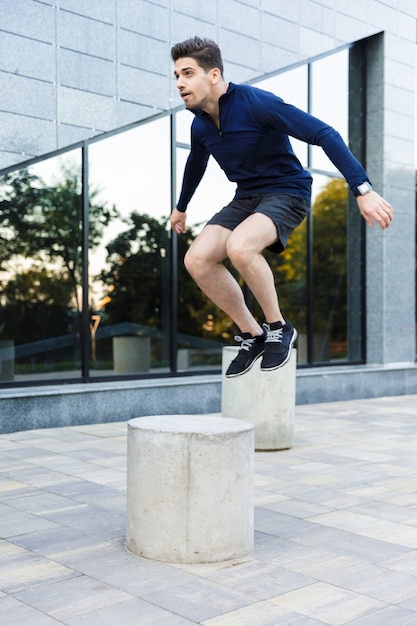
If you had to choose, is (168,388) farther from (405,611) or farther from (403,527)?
(405,611)

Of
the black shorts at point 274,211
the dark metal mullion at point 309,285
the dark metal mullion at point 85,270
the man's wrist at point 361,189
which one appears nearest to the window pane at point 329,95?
the dark metal mullion at point 309,285

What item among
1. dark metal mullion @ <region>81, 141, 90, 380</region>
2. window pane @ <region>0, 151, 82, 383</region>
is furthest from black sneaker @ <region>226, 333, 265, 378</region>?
dark metal mullion @ <region>81, 141, 90, 380</region>

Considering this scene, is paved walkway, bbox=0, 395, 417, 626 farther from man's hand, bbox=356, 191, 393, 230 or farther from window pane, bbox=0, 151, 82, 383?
window pane, bbox=0, 151, 82, 383

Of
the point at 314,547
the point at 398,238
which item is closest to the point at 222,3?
the point at 398,238

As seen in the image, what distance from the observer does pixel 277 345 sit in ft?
15.5

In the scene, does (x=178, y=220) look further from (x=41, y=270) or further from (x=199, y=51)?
(x=41, y=270)

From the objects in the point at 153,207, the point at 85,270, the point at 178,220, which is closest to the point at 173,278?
the point at 153,207

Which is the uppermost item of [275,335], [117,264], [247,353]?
[117,264]

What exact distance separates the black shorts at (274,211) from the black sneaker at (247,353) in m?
0.61

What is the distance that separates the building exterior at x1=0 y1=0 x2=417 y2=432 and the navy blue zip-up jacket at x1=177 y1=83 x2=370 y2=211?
18.7 ft

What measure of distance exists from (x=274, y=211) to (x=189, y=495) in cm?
177

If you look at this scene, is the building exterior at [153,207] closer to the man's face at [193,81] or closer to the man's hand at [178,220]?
the man's hand at [178,220]

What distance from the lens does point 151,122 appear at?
11.9m

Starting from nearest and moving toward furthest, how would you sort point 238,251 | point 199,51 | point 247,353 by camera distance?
point 199,51, point 238,251, point 247,353
